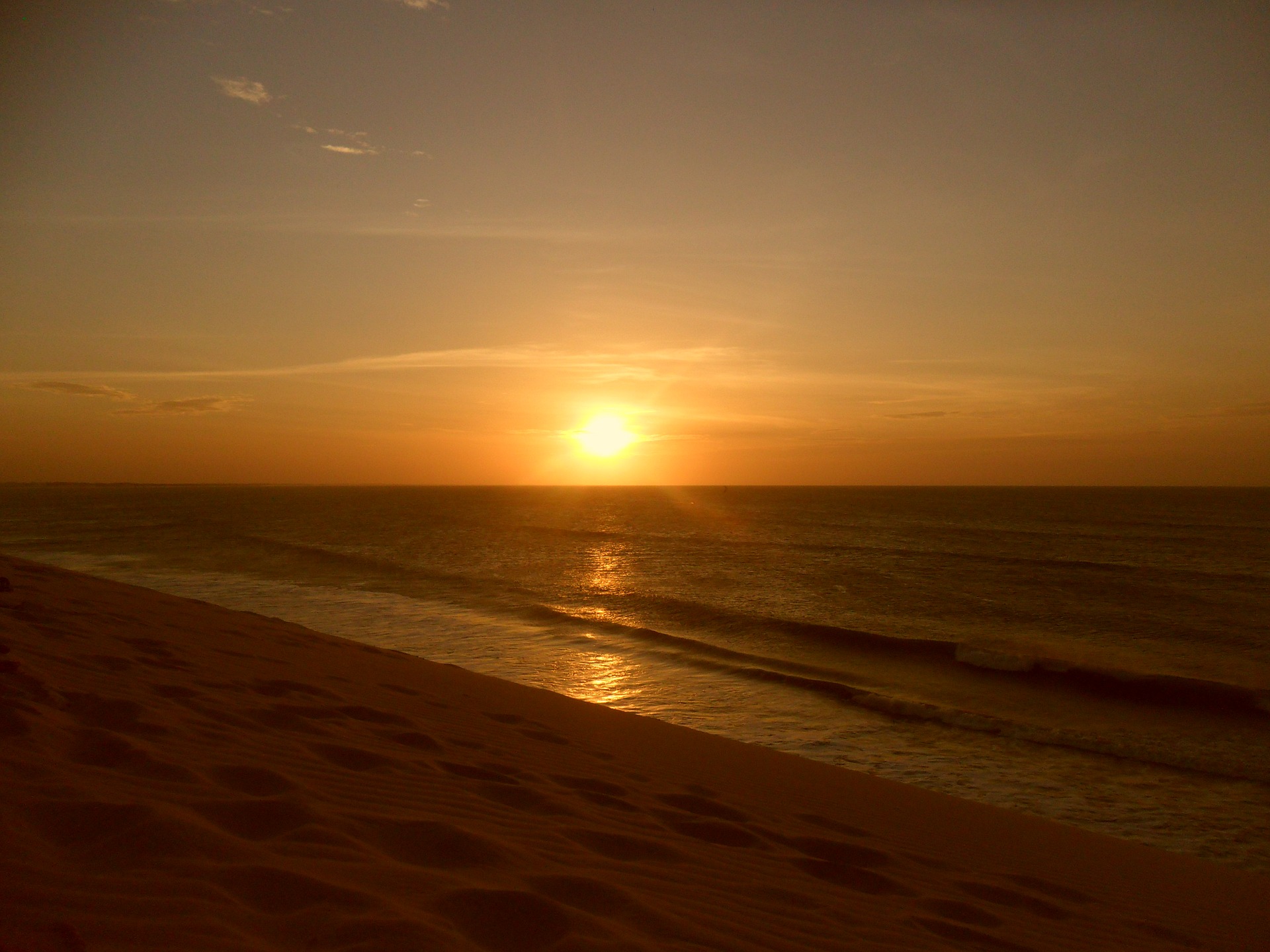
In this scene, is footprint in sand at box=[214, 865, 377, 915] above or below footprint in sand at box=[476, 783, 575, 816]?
above

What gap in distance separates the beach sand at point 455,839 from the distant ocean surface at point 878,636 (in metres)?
2.26

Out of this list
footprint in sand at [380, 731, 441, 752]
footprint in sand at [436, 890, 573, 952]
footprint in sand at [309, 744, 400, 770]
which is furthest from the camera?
footprint in sand at [380, 731, 441, 752]

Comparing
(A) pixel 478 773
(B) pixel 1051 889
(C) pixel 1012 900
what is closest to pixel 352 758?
(A) pixel 478 773

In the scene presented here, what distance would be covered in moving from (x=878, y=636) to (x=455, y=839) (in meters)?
15.6

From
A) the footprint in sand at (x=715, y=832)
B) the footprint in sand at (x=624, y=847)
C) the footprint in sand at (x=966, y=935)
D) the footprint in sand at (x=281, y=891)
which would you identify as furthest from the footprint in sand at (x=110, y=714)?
the footprint in sand at (x=966, y=935)

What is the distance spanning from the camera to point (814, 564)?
3294 centimetres

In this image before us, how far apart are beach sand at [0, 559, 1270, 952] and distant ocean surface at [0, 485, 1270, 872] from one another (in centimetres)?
226

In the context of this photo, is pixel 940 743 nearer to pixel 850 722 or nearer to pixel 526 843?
pixel 850 722

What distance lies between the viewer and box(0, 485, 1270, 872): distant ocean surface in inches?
360

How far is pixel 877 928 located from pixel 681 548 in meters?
36.7

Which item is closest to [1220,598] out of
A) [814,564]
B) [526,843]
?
[814,564]

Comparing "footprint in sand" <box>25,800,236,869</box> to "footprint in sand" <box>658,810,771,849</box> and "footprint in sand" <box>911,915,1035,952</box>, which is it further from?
"footprint in sand" <box>911,915,1035,952</box>

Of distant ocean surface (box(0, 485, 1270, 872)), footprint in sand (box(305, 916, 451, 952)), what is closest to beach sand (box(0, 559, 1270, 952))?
footprint in sand (box(305, 916, 451, 952))

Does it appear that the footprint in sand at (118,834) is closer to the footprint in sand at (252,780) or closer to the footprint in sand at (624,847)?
the footprint in sand at (252,780)
